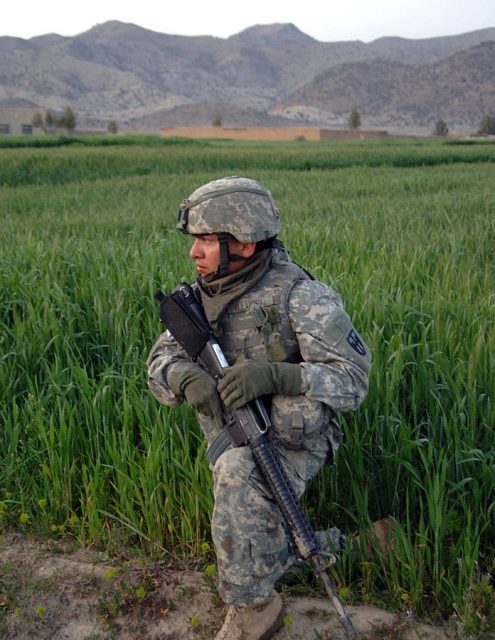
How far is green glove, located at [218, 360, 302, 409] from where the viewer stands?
196cm

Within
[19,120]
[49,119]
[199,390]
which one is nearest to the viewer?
[199,390]

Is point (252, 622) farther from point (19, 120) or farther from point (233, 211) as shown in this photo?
point (19, 120)

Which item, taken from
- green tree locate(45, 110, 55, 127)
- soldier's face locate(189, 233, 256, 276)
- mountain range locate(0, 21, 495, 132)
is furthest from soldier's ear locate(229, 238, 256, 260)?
mountain range locate(0, 21, 495, 132)

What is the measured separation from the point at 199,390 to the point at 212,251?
16.3 inches

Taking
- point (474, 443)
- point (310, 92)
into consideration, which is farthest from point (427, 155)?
point (310, 92)

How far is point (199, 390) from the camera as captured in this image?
2.08m

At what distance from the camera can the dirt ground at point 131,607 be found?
2.07 metres

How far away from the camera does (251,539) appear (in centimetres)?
199

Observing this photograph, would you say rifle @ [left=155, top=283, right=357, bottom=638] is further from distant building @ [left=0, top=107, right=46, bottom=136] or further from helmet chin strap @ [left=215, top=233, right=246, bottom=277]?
distant building @ [left=0, top=107, right=46, bottom=136]

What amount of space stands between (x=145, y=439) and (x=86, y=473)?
28cm

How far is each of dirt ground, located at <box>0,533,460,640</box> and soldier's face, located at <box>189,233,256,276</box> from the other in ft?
2.99

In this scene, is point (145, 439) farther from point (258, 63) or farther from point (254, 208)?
point (258, 63)

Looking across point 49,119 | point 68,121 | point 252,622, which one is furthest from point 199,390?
point 49,119

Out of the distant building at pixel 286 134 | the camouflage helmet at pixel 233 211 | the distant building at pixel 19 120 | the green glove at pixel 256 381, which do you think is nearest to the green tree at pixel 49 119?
the distant building at pixel 19 120
